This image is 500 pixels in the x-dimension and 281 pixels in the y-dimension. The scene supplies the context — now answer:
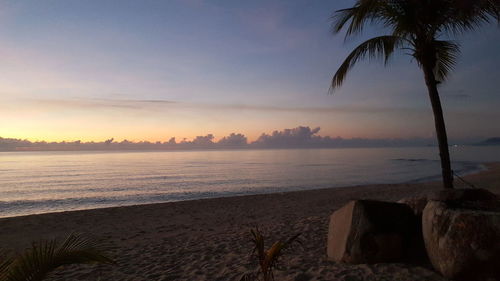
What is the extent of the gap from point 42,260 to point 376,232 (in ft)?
14.9

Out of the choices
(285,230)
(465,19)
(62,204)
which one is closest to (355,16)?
(465,19)

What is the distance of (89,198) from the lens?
2414 centimetres

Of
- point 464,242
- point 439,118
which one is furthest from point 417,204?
point 439,118

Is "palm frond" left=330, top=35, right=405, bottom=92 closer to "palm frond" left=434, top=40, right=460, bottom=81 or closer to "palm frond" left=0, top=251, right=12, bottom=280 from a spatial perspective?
"palm frond" left=434, top=40, right=460, bottom=81

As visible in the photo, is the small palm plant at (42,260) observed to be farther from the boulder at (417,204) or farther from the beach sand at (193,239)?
the boulder at (417,204)

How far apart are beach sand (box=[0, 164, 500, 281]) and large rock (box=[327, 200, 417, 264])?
0.21 m

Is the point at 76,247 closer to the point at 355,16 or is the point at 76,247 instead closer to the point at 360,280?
the point at 360,280

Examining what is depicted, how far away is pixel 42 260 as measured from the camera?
2.80 meters

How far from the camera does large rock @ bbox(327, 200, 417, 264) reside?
5320 millimetres

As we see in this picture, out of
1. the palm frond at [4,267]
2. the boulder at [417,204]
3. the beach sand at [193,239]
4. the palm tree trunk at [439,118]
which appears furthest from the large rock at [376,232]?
the palm frond at [4,267]

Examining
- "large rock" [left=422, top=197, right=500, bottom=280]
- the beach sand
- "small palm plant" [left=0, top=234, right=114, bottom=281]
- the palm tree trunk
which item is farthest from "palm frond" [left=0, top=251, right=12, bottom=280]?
the palm tree trunk

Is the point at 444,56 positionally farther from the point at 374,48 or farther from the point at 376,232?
the point at 376,232

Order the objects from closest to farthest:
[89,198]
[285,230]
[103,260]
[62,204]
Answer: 1. [103,260]
2. [285,230]
3. [62,204]
4. [89,198]

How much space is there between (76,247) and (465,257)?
4.49 meters
